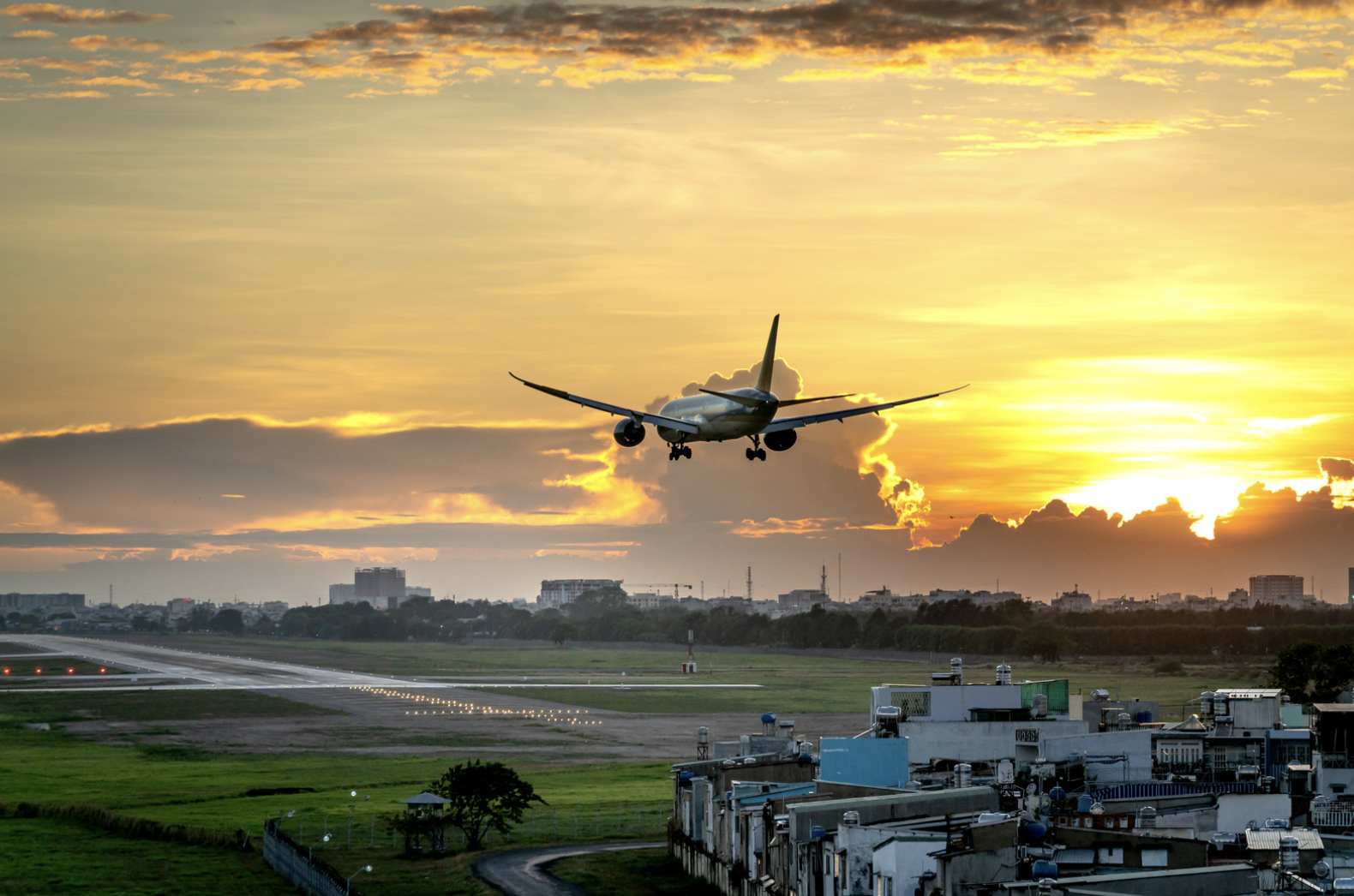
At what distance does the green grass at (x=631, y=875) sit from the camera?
286 feet

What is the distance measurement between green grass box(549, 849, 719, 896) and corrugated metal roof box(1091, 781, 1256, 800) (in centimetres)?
2093

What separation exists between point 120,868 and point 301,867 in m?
14.5

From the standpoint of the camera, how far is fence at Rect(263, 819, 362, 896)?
85.4m

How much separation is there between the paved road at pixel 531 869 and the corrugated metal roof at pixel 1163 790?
90.8 feet

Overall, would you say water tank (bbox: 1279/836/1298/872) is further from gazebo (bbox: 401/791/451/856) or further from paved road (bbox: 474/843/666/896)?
gazebo (bbox: 401/791/451/856)

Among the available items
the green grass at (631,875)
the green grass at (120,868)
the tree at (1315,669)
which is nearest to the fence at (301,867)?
the green grass at (120,868)

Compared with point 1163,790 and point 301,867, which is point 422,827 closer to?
point 301,867

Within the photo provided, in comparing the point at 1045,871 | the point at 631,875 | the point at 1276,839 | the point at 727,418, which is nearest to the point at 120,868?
the point at 631,875

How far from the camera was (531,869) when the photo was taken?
310 ft

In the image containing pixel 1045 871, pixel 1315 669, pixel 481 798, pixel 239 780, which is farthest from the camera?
pixel 1315 669

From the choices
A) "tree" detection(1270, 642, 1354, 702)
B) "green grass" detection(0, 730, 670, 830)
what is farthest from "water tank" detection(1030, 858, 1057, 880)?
"tree" detection(1270, 642, 1354, 702)

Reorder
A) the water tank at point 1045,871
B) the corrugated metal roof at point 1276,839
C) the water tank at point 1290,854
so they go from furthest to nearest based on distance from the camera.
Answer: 1. the corrugated metal roof at point 1276,839
2. the water tank at point 1290,854
3. the water tank at point 1045,871

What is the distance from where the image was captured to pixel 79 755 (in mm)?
166750

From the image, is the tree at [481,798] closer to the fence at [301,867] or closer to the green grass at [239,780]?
the fence at [301,867]
